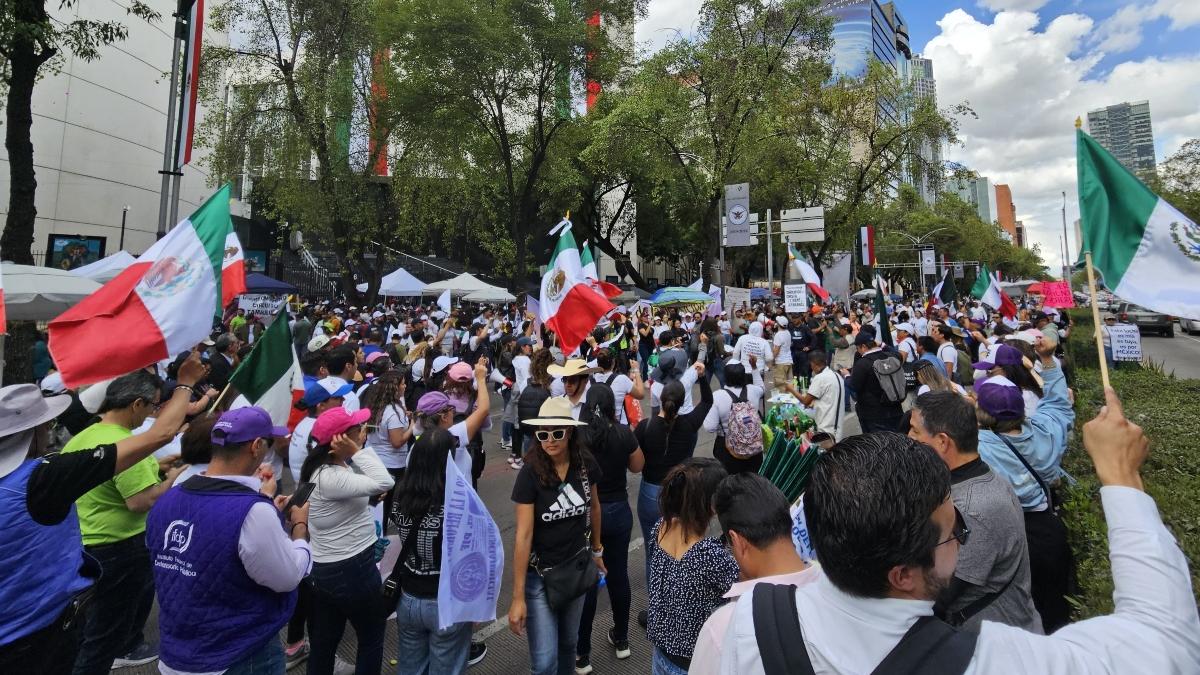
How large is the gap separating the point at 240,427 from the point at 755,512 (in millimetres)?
2148

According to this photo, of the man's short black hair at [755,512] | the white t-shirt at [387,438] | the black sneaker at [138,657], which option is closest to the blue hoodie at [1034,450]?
the man's short black hair at [755,512]

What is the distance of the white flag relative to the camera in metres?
2.91

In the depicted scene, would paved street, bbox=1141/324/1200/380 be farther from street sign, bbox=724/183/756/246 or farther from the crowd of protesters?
the crowd of protesters

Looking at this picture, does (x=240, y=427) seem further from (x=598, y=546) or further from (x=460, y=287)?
(x=460, y=287)

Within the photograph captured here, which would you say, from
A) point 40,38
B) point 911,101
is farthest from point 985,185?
point 40,38

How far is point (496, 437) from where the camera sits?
33.3 feet

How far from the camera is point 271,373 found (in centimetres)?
376

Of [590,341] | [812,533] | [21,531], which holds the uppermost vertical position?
[590,341]

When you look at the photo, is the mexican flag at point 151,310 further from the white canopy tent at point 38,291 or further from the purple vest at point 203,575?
the white canopy tent at point 38,291

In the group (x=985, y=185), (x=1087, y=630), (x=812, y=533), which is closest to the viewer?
(x=1087, y=630)

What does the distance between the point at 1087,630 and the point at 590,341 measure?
10.6m

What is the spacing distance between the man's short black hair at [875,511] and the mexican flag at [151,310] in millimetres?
3474

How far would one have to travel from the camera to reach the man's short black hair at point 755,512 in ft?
6.65

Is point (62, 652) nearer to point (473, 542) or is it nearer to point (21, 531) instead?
point (21, 531)
